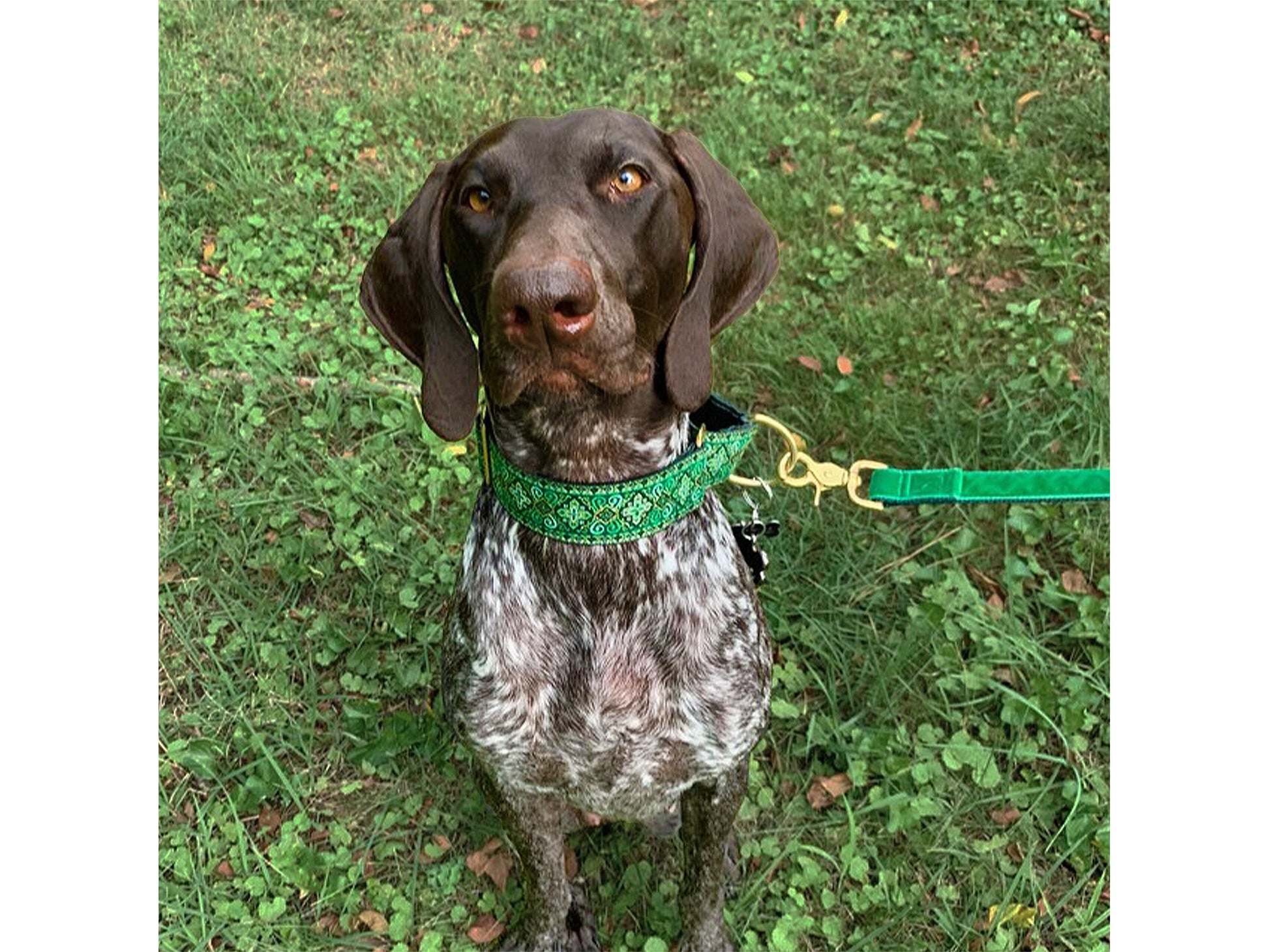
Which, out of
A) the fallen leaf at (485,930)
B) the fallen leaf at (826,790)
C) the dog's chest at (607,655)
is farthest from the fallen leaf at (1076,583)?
the fallen leaf at (485,930)

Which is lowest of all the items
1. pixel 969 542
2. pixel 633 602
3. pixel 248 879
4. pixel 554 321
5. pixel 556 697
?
pixel 248 879

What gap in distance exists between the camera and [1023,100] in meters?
5.75

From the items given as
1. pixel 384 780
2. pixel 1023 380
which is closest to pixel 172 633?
pixel 384 780

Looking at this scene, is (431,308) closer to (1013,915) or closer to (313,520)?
(313,520)

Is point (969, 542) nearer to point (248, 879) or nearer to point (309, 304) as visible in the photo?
point (248, 879)

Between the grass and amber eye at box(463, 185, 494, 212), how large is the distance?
1956 mm

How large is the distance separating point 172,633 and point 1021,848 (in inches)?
112

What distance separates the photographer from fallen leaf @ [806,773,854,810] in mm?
3559

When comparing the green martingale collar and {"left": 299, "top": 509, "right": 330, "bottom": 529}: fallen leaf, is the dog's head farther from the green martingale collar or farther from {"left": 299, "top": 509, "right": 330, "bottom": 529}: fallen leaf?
{"left": 299, "top": 509, "right": 330, "bottom": 529}: fallen leaf

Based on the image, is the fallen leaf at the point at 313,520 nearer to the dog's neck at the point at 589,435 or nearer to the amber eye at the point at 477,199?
the dog's neck at the point at 589,435

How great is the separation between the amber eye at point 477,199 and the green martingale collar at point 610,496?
0.49 meters

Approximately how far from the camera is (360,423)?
448cm

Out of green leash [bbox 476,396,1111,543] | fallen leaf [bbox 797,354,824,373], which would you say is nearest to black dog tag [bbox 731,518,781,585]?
green leash [bbox 476,396,1111,543]

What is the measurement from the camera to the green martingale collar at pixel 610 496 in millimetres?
2414
